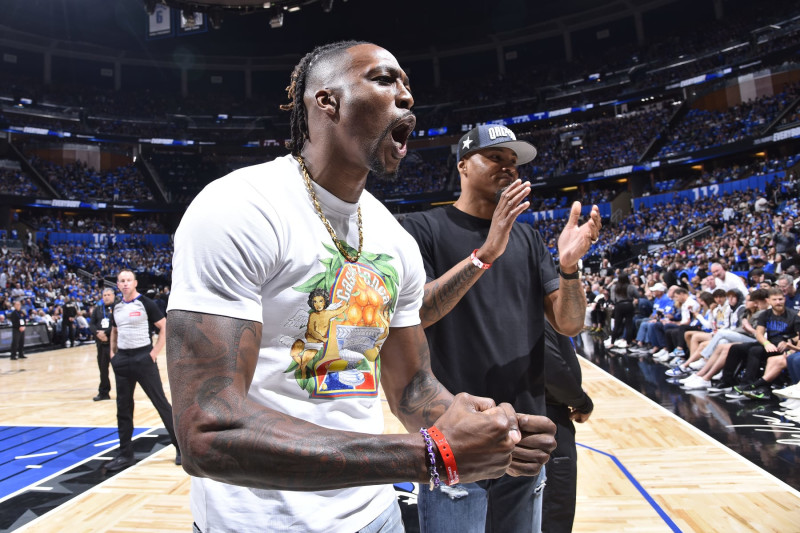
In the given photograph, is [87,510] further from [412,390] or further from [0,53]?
[0,53]

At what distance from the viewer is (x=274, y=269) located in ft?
3.75

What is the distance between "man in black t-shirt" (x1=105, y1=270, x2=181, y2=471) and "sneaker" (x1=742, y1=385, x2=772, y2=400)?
21.9 ft

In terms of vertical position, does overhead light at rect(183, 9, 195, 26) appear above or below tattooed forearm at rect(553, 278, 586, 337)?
above

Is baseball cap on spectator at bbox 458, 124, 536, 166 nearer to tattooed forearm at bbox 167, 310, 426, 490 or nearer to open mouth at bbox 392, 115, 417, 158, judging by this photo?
open mouth at bbox 392, 115, 417, 158

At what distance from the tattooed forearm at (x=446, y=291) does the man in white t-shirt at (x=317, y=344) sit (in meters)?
0.42

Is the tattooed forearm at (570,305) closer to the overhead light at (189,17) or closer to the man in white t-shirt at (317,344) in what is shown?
the man in white t-shirt at (317,344)

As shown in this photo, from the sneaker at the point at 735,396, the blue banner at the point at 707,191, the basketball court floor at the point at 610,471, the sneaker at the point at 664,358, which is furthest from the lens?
the blue banner at the point at 707,191

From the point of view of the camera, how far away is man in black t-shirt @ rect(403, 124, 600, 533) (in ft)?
6.51

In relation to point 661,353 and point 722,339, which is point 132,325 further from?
point 661,353

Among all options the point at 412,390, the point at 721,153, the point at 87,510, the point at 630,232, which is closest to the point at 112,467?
the point at 87,510

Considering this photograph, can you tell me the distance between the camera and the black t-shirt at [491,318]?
2.07 metres

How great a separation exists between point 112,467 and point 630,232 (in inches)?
996

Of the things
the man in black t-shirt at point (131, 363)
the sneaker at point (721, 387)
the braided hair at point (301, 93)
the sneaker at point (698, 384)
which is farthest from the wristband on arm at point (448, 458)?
the sneaker at point (698, 384)

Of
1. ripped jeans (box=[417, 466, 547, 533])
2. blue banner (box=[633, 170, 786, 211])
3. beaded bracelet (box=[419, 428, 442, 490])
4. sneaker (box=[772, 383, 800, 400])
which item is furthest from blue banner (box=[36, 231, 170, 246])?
beaded bracelet (box=[419, 428, 442, 490])
